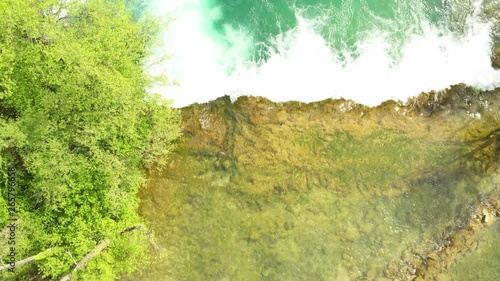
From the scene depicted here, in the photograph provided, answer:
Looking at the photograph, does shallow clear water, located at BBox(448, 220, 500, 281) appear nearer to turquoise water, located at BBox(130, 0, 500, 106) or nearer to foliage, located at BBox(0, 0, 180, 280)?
turquoise water, located at BBox(130, 0, 500, 106)

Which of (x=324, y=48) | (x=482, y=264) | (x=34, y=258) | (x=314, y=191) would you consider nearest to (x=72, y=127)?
(x=34, y=258)

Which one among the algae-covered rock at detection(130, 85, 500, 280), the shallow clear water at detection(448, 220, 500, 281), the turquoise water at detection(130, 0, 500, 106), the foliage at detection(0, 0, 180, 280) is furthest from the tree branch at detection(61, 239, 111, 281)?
the shallow clear water at detection(448, 220, 500, 281)

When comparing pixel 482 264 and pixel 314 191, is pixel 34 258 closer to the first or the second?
pixel 314 191

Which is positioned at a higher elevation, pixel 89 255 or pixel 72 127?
pixel 72 127

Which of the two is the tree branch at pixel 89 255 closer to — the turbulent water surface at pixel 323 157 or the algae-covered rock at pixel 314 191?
the turbulent water surface at pixel 323 157

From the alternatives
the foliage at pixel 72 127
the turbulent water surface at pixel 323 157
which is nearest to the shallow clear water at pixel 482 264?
the turbulent water surface at pixel 323 157

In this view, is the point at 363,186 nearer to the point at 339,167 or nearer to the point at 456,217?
the point at 339,167

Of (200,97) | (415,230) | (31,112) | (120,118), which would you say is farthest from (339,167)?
(31,112)
